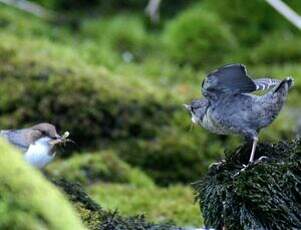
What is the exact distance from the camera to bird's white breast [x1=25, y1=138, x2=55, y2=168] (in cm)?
683

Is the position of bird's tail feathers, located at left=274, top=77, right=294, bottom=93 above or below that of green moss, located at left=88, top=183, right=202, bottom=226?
below

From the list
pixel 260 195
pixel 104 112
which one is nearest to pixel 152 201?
pixel 104 112

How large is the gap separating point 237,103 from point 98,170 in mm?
3670

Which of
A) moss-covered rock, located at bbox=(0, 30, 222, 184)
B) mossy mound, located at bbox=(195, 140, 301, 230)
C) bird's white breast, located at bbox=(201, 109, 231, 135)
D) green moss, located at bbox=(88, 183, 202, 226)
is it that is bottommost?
mossy mound, located at bbox=(195, 140, 301, 230)

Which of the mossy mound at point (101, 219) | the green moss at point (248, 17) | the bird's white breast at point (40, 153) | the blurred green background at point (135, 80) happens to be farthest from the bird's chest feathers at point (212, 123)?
the green moss at point (248, 17)

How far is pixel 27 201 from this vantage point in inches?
138

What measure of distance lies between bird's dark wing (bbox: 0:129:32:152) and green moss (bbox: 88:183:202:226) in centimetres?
135

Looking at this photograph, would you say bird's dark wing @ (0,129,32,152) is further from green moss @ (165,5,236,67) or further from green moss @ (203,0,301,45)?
green moss @ (203,0,301,45)

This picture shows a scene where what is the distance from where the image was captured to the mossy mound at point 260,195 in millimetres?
5672

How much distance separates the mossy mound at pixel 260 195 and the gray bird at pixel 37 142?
52.7 inches

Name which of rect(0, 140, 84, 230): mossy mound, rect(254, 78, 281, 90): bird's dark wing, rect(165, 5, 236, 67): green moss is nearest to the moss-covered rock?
rect(165, 5, 236, 67): green moss

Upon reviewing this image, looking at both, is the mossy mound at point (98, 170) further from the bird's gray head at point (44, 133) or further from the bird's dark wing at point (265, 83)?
the bird's dark wing at point (265, 83)

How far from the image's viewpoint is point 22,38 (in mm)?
13312

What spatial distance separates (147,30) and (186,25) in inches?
37.1
